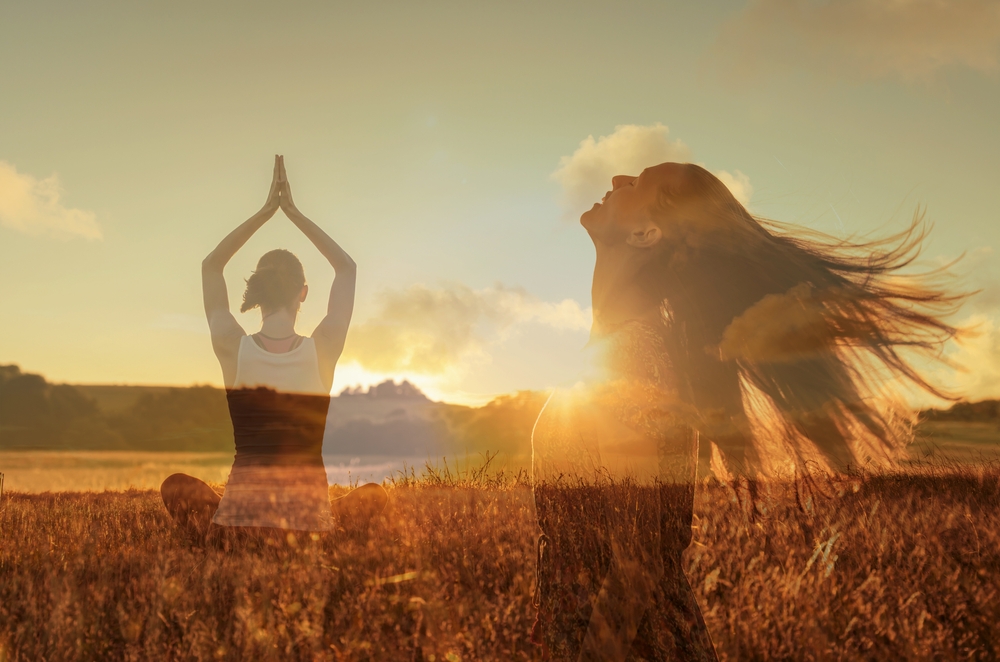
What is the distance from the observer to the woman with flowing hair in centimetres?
187

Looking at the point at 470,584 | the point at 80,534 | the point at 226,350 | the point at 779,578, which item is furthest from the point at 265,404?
the point at 779,578

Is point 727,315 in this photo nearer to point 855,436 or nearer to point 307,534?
point 855,436

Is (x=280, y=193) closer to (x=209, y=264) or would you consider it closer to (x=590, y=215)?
(x=209, y=264)

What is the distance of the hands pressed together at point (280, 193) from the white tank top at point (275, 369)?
3.20ft

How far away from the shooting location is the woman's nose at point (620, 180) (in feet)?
7.61

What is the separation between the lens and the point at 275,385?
382 centimetres

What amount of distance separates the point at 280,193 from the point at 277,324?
3.27 ft

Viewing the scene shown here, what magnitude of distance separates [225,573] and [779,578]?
3066 millimetres

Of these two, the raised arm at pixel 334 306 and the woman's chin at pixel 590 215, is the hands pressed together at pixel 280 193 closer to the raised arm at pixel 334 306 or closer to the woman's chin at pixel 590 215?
the raised arm at pixel 334 306

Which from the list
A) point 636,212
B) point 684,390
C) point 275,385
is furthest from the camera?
point 275,385

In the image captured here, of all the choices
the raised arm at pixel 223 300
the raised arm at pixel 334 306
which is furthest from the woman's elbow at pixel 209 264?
the raised arm at pixel 334 306

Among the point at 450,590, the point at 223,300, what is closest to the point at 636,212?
the point at 450,590

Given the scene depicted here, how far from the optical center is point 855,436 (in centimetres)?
242

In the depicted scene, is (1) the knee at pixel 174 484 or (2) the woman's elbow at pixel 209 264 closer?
(2) the woman's elbow at pixel 209 264
